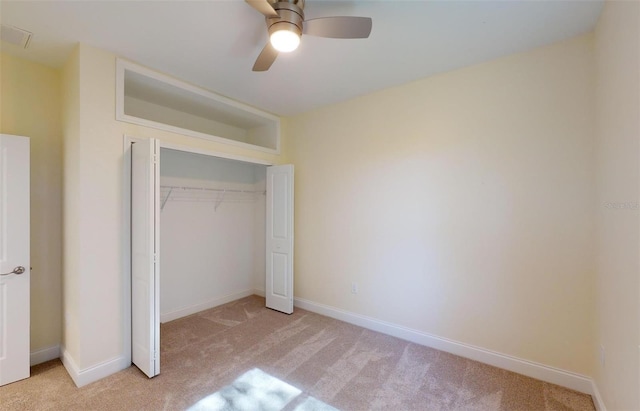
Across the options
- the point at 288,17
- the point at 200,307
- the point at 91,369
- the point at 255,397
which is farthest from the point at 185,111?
the point at 255,397

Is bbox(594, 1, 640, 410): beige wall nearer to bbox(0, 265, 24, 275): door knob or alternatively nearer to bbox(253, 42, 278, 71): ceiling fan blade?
bbox(253, 42, 278, 71): ceiling fan blade

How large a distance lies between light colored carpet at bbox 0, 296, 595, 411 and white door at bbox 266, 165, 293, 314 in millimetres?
796

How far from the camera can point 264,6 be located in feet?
5.06

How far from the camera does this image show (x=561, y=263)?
2221 millimetres

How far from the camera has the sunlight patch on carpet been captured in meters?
1.98

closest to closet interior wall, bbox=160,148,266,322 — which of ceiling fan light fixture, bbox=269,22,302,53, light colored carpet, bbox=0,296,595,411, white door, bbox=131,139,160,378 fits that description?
light colored carpet, bbox=0,296,595,411

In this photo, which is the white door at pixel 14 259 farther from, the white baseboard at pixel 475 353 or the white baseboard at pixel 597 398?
the white baseboard at pixel 597 398

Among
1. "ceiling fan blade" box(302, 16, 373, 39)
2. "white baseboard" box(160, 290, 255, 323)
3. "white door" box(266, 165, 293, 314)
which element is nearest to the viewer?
"ceiling fan blade" box(302, 16, 373, 39)

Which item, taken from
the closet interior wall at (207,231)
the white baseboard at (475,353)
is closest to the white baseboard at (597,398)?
the white baseboard at (475,353)

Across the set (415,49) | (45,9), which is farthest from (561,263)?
(45,9)

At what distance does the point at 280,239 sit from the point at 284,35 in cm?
266

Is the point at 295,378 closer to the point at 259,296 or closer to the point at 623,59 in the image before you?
the point at 259,296

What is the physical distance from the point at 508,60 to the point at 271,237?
10.9 feet

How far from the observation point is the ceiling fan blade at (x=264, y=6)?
151 centimetres
